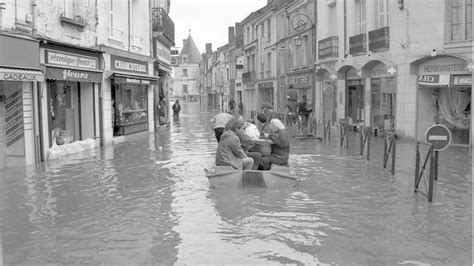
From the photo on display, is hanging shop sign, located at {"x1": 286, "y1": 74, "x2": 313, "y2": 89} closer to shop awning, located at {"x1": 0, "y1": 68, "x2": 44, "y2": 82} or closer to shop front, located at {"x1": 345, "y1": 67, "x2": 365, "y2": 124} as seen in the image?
shop front, located at {"x1": 345, "y1": 67, "x2": 365, "y2": 124}

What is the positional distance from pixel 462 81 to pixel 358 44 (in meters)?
6.46

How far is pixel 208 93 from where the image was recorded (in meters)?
81.8

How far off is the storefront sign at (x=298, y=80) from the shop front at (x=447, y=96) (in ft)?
40.1

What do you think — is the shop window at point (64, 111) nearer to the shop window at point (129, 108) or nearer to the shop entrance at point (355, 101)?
the shop window at point (129, 108)

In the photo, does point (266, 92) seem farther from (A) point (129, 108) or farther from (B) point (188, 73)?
(B) point (188, 73)

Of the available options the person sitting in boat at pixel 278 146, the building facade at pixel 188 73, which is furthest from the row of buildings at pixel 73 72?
the building facade at pixel 188 73

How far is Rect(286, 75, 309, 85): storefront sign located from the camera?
3042 cm

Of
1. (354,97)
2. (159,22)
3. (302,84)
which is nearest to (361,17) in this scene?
(354,97)

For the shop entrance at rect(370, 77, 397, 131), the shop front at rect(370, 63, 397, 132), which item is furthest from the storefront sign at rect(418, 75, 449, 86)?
the shop entrance at rect(370, 77, 397, 131)

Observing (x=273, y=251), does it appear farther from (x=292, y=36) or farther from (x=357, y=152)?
(x=292, y=36)

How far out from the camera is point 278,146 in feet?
33.1

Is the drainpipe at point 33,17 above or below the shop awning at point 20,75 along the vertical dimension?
above

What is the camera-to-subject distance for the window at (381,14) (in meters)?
20.3

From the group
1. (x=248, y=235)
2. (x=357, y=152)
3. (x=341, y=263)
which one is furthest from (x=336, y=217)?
(x=357, y=152)
